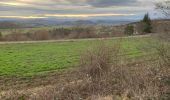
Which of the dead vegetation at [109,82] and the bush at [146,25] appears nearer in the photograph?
the dead vegetation at [109,82]

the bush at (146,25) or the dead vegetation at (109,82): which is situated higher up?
the dead vegetation at (109,82)

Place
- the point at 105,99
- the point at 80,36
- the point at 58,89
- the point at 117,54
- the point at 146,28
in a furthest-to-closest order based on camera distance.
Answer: the point at 146,28 < the point at 80,36 < the point at 117,54 < the point at 58,89 < the point at 105,99

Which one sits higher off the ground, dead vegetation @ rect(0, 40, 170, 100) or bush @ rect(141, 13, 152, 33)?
dead vegetation @ rect(0, 40, 170, 100)

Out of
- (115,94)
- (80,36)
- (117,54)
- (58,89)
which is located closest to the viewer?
(115,94)

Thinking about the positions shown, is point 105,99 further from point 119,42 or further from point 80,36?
point 80,36

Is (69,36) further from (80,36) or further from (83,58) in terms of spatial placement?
Answer: (83,58)

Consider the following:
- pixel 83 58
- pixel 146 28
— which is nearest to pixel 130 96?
pixel 83 58

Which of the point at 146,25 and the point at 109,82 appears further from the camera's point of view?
the point at 146,25

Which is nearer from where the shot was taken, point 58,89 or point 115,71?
point 58,89

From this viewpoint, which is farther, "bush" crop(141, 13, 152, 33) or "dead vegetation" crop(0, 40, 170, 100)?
"bush" crop(141, 13, 152, 33)

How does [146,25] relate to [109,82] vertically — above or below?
below

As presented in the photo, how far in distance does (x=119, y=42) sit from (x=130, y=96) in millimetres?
4253

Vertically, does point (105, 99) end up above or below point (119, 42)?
below

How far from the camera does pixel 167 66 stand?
1255 centimetres
